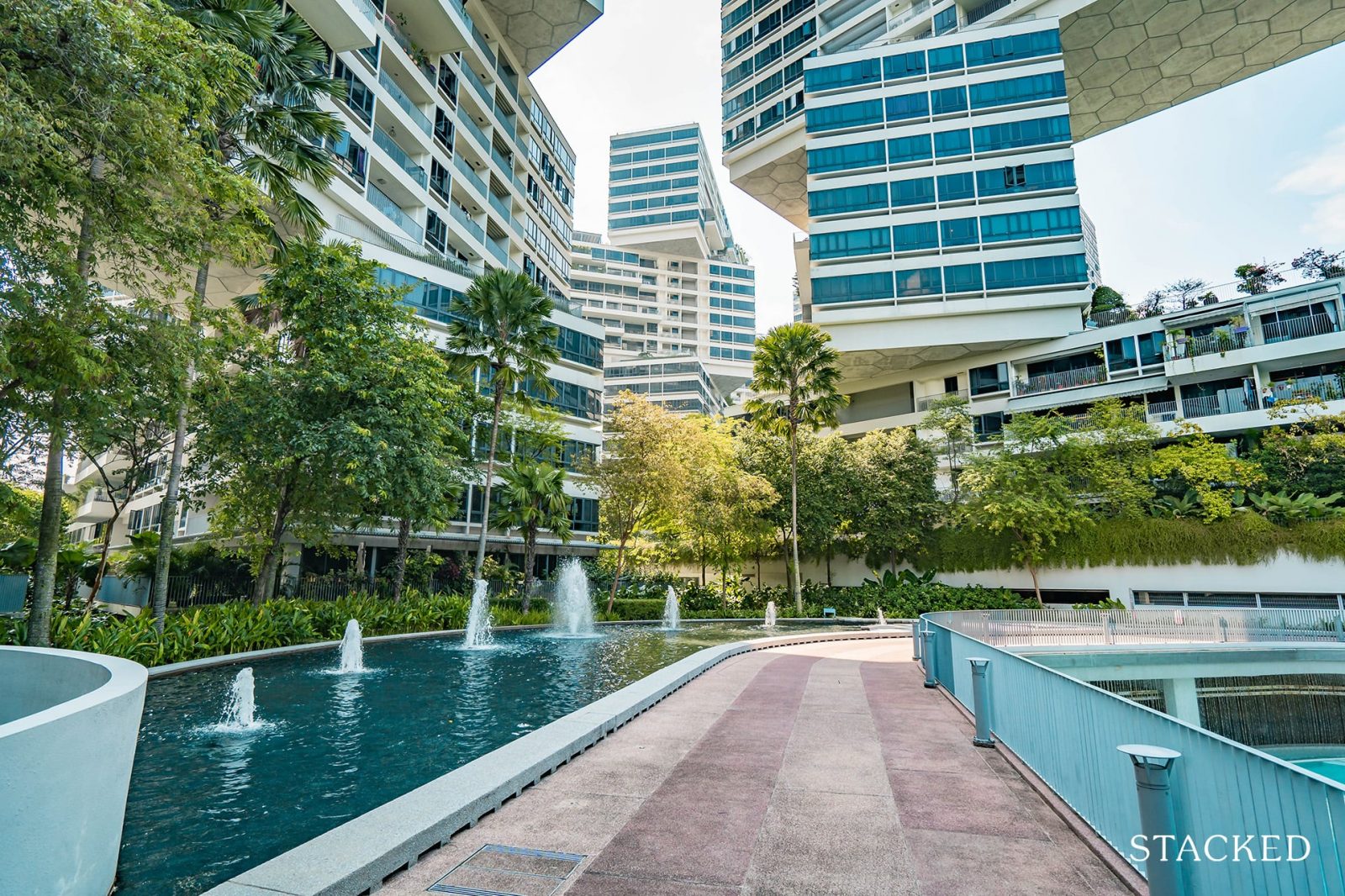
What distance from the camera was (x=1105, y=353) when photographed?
38125 mm

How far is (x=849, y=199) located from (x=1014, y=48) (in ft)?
41.9

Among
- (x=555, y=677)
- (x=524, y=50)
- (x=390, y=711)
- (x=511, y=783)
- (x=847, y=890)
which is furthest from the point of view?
(x=524, y=50)

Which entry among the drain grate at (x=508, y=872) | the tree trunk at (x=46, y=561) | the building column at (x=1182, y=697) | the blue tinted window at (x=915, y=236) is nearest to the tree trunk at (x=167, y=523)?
the tree trunk at (x=46, y=561)

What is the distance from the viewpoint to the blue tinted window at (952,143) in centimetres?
4116

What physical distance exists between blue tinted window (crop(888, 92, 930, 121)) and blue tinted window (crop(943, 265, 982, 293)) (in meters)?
10.3

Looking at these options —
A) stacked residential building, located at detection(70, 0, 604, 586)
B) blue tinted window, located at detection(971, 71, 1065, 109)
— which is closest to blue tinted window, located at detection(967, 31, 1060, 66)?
blue tinted window, located at detection(971, 71, 1065, 109)

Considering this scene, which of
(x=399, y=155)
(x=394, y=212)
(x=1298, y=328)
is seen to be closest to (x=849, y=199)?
(x=1298, y=328)

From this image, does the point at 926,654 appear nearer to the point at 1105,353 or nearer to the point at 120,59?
the point at 120,59

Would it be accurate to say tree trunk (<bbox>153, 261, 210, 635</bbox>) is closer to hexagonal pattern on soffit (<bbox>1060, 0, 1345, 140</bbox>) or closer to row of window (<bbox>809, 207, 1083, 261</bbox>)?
row of window (<bbox>809, 207, 1083, 261</bbox>)

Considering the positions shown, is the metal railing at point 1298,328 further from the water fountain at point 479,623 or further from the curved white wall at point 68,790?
the curved white wall at point 68,790

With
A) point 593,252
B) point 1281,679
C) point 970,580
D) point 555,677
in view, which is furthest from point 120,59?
point 593,252

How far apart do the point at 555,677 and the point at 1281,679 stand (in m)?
23.5

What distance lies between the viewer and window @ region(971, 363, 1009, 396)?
137 ft

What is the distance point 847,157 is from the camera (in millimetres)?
43438
